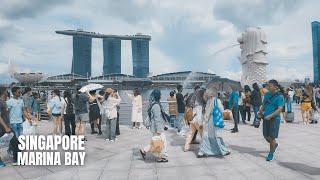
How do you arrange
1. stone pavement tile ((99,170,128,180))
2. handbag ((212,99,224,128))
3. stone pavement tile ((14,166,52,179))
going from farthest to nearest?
handbag ((212,99,224,128))
stone pavement tile ((14,166,52,179))
stone pavement tile ((99,170,128,180))

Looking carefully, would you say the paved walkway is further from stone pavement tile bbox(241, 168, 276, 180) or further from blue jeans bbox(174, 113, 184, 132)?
blue jeans bbox(174, 113, 184, 132)

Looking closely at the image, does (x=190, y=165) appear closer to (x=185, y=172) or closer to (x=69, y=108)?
(x=185, y=172)

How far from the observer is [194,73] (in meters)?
139

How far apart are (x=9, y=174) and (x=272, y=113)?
5560mm

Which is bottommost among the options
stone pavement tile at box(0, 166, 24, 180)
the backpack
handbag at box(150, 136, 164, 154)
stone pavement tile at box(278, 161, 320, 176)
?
stone pavement tile at box(0, 166, 24, 180)

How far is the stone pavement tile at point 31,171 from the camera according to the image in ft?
23.4

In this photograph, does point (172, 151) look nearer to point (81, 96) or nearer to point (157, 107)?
point (157, 107)

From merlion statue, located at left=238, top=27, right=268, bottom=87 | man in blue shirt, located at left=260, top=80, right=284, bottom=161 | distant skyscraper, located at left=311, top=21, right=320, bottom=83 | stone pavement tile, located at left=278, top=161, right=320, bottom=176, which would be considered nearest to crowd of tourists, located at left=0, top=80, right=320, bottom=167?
man in blue shirt, located at left=260, top=80, right=284, bottom=161

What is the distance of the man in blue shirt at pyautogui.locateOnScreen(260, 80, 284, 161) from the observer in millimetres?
7691

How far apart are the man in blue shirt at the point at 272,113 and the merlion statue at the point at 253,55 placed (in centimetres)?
4292

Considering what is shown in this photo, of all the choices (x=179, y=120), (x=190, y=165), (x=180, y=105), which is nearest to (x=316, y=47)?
(x=179, y=120)

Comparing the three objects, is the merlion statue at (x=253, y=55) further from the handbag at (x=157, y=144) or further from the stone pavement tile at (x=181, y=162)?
the handbag at (x=157, y=144)

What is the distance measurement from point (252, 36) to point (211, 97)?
43360 mm

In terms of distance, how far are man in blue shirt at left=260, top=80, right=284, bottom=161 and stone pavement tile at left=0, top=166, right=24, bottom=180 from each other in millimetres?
5139
